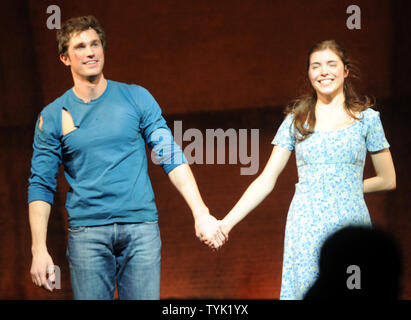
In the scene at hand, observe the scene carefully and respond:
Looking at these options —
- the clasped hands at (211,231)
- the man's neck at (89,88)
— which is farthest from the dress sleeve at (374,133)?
the man's neck at (89,88)

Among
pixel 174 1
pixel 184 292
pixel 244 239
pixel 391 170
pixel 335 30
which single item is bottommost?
pixel 184 292

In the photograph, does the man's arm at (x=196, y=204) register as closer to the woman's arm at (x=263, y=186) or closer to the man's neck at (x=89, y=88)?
the woman's arm at (x=263, y=186)

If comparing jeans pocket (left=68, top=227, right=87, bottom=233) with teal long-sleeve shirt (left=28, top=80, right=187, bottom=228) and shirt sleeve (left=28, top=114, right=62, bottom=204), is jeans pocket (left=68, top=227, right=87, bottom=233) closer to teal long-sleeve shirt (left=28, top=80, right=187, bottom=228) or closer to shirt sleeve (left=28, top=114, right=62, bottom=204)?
teal long-sleeve shirt (left=28, top=80, right=187, bottom=228)

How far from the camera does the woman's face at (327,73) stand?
98.6 inches

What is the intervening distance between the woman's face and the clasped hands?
76 centimetres

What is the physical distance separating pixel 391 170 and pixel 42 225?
1.57m

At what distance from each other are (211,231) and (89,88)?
2.78 feet

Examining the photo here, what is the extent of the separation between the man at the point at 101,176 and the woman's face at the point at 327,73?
70cm

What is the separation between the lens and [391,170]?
2553 mm

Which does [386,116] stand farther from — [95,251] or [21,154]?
[21,154]

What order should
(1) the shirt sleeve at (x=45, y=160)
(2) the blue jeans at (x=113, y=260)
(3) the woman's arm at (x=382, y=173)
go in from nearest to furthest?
1. (2) the blue jeans at (x=113, y=260)
2. (1) the shirt sleeve at (x=45, y=160)
3. (3) the woman's arm at (x=382, y=173)

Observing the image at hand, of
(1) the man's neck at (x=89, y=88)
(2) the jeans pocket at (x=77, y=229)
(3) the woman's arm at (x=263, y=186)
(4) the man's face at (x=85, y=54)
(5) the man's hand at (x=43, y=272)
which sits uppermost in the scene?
(4) the man's face at (x=85, y=54)
